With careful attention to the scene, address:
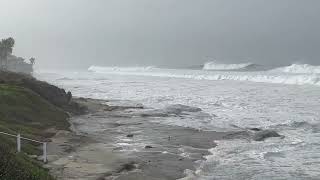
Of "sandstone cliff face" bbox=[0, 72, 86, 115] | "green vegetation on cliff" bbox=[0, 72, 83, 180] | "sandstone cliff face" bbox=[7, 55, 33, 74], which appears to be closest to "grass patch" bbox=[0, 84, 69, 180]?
"green vegetation on cliff" bbox=[0, 72, 83, 180]

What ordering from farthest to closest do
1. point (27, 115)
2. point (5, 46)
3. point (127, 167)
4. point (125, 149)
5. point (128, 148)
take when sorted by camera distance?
point (5, 46) → point (27, 115) → point (128, 148) → point (125, 149) → point (127, 167)

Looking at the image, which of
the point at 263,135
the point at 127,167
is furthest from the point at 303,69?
the point at 127,167

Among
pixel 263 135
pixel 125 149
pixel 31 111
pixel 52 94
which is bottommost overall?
pixel 125 149

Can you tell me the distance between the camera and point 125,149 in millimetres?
24250

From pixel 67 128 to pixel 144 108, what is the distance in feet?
48.7

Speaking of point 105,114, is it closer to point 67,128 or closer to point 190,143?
point 67,128

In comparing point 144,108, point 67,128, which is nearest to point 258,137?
point 67,128

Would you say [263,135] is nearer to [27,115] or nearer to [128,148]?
[128,148]

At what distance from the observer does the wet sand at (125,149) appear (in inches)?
754

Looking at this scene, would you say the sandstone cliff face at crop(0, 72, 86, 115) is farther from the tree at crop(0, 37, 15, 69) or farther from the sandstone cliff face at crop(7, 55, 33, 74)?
the sandstone cliff face at crop(7, 55, 33, 74)

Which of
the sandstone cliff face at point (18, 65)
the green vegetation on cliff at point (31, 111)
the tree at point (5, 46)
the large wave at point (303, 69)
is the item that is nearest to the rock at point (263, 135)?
the green vegetation on cliff at point (31, 111)

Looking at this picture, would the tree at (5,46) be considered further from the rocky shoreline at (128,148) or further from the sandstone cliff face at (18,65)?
the rocky shoreline at (128,148)

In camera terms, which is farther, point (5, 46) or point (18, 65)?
point (18, 65)

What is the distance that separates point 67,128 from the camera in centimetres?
3111
